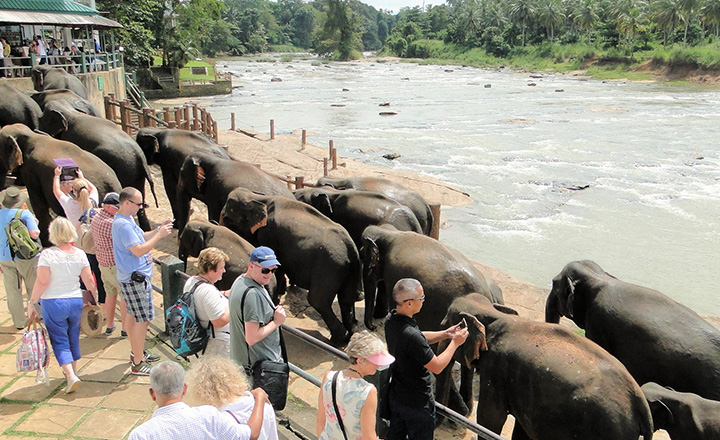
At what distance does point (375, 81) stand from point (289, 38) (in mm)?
88372

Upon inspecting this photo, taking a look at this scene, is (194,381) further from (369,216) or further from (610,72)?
(610,72)

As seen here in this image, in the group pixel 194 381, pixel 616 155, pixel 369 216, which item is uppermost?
pixel 194 381

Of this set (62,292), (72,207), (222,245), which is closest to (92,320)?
(62,292)

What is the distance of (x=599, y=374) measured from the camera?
14.8 ft

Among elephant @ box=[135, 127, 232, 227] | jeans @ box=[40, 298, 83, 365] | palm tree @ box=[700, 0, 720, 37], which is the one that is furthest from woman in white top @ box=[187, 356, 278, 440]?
palm tree @ box=[700, 0, 720, 37]

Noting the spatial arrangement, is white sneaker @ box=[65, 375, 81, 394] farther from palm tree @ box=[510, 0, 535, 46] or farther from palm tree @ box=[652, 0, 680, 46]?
palm tree @ box=[510, 0, 535, 46]

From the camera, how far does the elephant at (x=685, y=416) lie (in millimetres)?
4809

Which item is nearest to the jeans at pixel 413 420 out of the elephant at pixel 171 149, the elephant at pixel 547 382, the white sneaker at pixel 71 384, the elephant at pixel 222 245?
the elephant at pixel 547 382

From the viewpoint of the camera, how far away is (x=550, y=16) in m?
81.5

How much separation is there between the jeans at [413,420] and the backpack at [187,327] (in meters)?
1.33

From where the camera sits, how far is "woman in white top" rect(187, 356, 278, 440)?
3.15m

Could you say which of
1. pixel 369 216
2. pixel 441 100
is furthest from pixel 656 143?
pixel 369 216

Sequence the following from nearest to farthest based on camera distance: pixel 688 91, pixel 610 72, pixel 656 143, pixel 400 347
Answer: pixel 400 347, pixel 656 143, pixel 688 91, pixel 610 72

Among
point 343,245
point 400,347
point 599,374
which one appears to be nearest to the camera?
point 400,347
